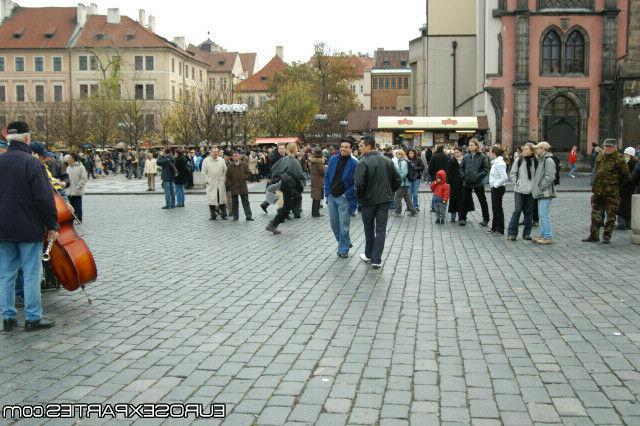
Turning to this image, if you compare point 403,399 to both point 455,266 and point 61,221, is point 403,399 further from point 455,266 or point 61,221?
point 455,266

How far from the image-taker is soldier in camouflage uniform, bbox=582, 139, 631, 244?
13.3 m

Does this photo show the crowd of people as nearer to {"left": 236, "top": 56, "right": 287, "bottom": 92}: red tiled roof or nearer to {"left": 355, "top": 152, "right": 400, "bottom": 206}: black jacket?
{"left": 355, "top": 152, "right": 400, "bottom": 206}: black jacket

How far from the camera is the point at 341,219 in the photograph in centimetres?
1179

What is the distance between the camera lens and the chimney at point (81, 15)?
88.9 metres

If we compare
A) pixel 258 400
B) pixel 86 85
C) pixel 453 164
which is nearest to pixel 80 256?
pixel 258 400

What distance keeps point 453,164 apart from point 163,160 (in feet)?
29.3

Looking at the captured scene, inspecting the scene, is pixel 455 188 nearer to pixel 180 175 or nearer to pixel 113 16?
pixel 180 175

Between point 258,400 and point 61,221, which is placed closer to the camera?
point 258,400

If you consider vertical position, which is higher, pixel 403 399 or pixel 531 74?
pixel 531 74

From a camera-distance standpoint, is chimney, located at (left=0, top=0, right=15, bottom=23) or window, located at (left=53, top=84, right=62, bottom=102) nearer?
window, located at (left=53, top=84, right=62, bottom=102)

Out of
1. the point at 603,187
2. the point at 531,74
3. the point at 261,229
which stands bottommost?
the point at 261,229

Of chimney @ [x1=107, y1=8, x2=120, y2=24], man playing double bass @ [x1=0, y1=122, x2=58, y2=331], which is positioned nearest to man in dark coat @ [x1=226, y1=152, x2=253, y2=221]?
man playing double bass @ [x1=0, y1=122, x2=58, y2=331]

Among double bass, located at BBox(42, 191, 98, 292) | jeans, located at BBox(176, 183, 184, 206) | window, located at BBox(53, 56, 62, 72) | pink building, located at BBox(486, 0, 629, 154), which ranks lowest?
jeans, located at BBox(176, 183, 184, 206)

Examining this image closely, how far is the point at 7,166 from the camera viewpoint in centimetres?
693
